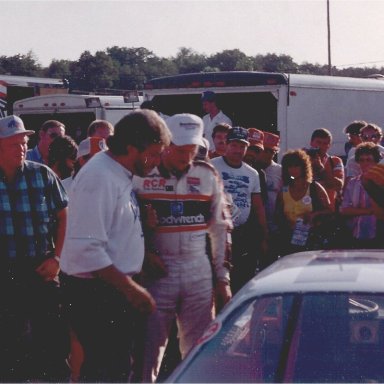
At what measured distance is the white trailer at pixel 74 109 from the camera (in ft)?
48.7

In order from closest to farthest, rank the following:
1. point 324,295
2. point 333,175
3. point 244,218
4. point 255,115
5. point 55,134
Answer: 1. point 324,295
2. point 244,218
3. point 55,134
4. point 333,175
5. point 255,115

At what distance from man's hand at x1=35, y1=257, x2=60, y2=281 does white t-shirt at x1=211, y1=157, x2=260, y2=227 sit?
6.88 feet

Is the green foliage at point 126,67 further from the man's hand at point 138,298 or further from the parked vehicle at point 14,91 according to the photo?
the man's hand at point 138,298

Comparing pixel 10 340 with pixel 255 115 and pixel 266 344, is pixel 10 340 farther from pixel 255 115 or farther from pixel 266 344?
pixel 255 115

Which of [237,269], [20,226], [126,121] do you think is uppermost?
[126,121]

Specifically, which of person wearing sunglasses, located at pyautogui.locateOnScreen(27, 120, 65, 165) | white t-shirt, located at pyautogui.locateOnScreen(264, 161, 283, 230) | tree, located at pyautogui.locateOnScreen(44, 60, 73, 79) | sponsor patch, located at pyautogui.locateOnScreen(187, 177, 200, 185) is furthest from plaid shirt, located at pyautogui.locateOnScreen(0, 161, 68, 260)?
tree, located at pyautogui.locateOnScreen(44, 60, 73, 79)

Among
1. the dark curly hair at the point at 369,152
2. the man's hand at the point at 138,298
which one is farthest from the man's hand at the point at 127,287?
the dark curly hair at the point at 369,152

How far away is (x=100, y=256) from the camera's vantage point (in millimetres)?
4129

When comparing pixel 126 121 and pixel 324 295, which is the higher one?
pixel 126 121

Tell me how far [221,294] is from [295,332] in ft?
4.48

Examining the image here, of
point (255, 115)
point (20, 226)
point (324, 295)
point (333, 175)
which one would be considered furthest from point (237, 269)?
point (255, 115)

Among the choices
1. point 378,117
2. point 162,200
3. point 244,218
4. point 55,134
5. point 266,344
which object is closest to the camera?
point 266,344

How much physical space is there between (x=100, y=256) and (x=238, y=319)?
2.65ft

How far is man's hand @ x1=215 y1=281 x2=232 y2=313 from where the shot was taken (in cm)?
505
